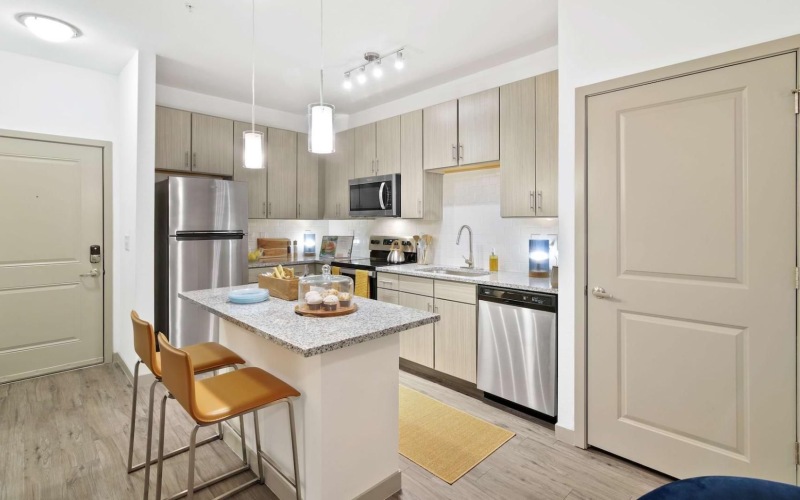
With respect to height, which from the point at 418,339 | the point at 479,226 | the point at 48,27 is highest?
the point at 48,27

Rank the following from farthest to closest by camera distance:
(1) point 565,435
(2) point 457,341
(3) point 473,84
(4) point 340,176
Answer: (4) point 340,176 < (3) point 473,84 < (2) point 457,341 < (1) point 565,435

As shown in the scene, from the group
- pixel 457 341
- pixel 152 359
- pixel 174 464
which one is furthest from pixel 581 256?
pixel 174 464

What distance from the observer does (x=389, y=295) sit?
3803 millimetres

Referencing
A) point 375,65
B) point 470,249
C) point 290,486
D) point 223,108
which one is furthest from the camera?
point 223,108

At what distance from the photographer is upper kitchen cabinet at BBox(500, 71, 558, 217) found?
2.94 meters

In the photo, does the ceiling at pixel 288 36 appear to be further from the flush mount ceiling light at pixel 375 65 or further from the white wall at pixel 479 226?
the white wall at pixel 479 226

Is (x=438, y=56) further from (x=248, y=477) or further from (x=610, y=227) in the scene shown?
(x=248, y=477)

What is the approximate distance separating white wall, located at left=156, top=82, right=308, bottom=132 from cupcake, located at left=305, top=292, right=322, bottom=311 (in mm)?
3286

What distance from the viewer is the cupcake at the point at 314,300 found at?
193 centimetres

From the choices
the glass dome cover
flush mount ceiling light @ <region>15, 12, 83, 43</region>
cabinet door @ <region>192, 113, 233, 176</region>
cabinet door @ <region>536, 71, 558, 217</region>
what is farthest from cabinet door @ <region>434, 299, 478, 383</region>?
flush mount ceiling light @ <region>15, 12, 83, 43</region>

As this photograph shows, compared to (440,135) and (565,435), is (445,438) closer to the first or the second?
(565,435)

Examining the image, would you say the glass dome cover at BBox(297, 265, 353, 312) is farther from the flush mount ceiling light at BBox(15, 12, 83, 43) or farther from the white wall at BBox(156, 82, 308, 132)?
the white wall at BBox(156, 82, 308, 132)

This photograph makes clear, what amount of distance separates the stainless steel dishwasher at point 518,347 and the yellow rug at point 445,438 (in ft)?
0.98

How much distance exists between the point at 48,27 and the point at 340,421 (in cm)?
329
